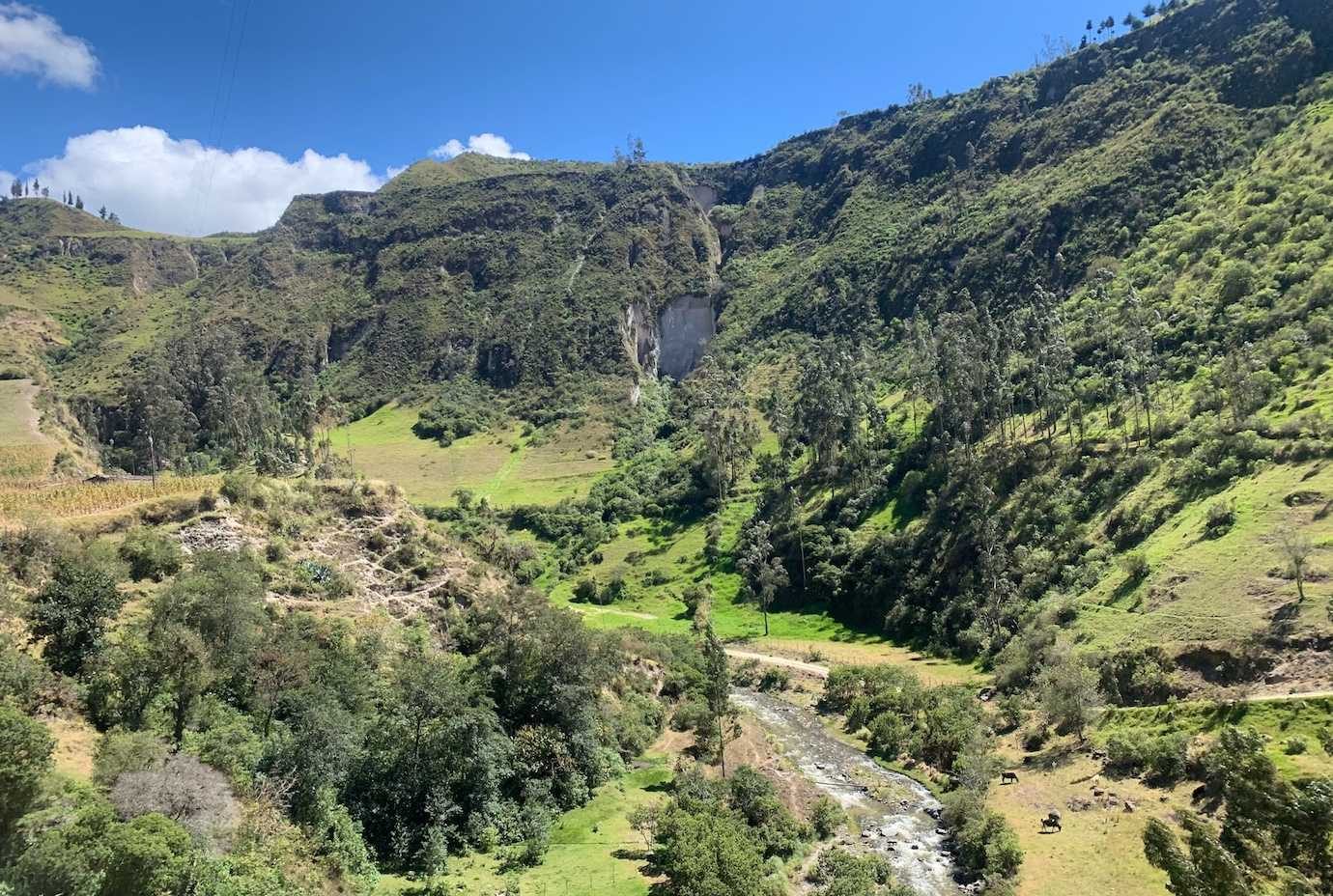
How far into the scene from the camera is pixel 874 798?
152 ft

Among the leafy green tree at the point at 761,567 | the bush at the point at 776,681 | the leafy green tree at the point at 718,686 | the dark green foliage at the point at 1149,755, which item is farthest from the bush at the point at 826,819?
the leafy green tree at the point at 761,567

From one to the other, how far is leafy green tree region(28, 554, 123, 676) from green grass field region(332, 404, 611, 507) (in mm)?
89883

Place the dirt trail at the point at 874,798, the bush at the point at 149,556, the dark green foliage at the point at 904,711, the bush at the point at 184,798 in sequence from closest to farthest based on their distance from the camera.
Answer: the bush at the point at 184,798 → the dirt trail at the point at 874,798 → the bush at the point at 149,556 → the dark green foliage at the point at 904,711

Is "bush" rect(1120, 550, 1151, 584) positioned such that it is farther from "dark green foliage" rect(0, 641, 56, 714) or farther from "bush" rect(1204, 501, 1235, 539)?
"dark green foliage" rect(0, 641, 56, 714)

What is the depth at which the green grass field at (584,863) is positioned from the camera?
107 feet

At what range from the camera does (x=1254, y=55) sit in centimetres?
13125

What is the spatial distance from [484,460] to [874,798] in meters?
117

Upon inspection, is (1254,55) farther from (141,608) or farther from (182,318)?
(182,318)

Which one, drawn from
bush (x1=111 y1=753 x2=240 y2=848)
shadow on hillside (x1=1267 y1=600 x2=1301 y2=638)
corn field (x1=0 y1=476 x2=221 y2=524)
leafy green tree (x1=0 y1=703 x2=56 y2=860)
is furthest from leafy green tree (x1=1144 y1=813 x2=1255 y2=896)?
corn field (x1=0 y1=476 x2=221 y2=524)

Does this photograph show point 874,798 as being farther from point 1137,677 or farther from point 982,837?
point 1137,677

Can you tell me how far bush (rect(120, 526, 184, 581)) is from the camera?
43844 millimetres

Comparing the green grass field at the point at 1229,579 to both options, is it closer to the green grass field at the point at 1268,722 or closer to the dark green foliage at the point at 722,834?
the green grass field at the point at 1268,722

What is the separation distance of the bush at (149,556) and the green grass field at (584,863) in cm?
2441

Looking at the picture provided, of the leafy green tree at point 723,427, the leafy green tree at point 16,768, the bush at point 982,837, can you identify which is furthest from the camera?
the leafy green tree at point 723,427
